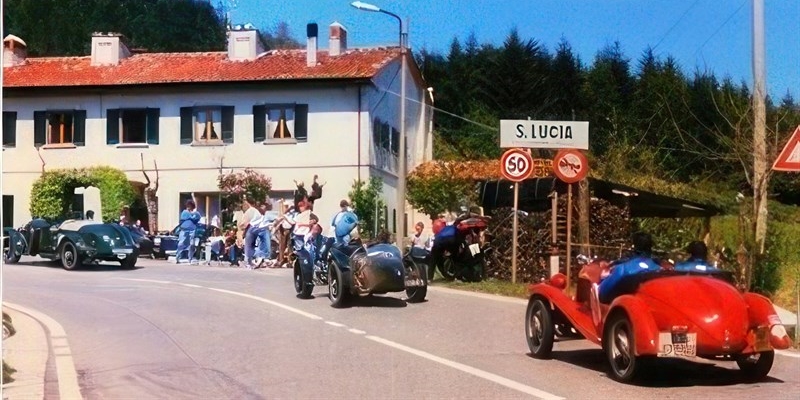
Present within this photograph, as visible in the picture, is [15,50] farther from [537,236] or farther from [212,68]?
[537,236]

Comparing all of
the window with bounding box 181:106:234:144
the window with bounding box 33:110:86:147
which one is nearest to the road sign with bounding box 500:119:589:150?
the window with bounding box 181:106:234:144

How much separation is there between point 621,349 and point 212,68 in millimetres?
23323

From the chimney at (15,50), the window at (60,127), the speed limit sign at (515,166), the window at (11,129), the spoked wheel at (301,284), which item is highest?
the chimney at (15,50)

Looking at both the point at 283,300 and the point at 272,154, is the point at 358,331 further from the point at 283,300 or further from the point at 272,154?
the point at 272,154

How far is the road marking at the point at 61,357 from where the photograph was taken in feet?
26.8

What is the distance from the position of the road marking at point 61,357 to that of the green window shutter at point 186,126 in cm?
1528

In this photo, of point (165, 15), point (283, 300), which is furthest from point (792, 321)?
point (165, 15)

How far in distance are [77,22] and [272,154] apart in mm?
6182

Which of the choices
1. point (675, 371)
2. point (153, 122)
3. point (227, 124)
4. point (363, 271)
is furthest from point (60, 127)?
point (675, 371)

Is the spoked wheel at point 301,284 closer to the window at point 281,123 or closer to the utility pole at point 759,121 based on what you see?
the utility pole at point 759,121

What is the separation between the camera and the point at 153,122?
29750 mm

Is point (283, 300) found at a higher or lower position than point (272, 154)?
lower

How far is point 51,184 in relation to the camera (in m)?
26.2

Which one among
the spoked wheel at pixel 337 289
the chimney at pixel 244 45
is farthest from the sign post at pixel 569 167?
the chimney at pixel 244 45
